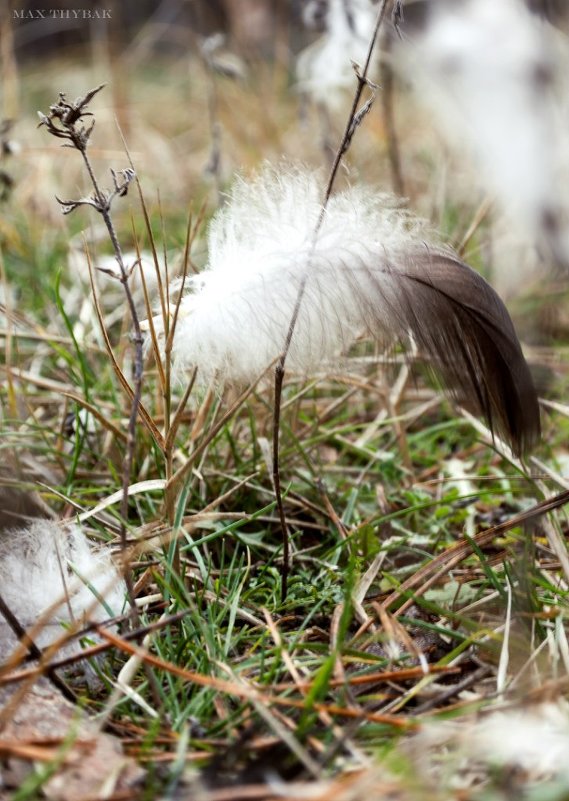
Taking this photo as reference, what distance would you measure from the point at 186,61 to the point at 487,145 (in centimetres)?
483

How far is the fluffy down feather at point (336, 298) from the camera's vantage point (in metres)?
1.29

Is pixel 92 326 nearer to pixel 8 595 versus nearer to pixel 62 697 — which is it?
pixel 8 595

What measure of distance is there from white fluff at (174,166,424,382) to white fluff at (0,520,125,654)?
33cm

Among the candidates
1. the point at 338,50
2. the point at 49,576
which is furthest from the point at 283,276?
the point at 338,50

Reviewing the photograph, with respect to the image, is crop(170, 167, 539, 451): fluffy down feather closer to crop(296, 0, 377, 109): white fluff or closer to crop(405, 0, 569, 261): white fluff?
crop(405, 0, 569, 261): white fluff

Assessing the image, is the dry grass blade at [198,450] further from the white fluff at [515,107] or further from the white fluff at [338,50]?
the white fluff at [338,50]

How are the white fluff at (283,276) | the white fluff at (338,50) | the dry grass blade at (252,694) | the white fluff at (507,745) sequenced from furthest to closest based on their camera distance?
1. the white fluff at (338,50)
2. the white fluff at (283,276)
3. the dry grass blade at (252,694)
4. the white fluff at (507,745)

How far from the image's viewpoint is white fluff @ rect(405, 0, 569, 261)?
157 cm

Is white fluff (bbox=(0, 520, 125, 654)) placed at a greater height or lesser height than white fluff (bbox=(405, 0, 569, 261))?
lesser

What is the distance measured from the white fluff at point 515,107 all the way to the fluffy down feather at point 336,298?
319mm

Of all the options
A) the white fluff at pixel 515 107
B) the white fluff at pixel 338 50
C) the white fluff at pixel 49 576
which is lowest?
the white fluff at pixel 49 576

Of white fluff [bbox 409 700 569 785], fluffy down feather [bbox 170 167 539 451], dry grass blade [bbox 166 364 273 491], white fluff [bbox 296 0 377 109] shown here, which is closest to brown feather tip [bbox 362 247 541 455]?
fluffy down feather [bbox 170 167 539 451]

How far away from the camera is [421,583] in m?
1.45

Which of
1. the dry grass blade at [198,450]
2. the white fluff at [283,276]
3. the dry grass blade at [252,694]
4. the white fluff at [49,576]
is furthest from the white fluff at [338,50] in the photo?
the dry grass blade at [252,694]
